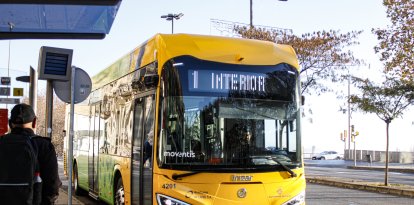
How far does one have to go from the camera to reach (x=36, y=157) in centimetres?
455

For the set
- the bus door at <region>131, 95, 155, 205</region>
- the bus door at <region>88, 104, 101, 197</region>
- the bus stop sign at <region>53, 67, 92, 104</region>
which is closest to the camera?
the bus door at <region>131, 95, 155, 205</region>

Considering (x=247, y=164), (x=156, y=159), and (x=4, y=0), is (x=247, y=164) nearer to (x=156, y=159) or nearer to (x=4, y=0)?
(x=156, y=159)

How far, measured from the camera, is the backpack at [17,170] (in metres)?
4.34

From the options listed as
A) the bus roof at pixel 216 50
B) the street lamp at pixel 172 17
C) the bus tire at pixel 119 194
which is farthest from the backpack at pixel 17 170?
the street lamp at pixel 172 17

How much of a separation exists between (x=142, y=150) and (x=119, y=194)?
179cm

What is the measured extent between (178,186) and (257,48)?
249cm

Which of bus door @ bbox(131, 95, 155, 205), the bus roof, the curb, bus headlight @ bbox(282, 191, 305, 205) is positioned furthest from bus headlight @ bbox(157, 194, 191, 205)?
the curb

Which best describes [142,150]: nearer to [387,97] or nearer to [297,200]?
[297,200]

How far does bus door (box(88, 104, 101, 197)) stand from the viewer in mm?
12102

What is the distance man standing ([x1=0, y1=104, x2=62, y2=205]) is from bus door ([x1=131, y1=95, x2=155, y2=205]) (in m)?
2.92

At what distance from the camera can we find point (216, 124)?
24.4 feet

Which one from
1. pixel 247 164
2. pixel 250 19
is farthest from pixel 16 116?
pixel 250 19

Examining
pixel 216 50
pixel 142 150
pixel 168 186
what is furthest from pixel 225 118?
pixel 142 150

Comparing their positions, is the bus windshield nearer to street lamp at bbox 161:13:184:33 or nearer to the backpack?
the backpack
